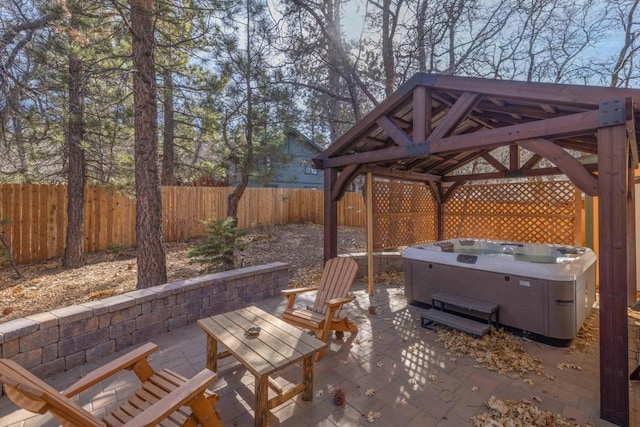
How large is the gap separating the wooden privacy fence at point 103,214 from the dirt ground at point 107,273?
42cm

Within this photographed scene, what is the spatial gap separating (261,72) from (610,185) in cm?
640

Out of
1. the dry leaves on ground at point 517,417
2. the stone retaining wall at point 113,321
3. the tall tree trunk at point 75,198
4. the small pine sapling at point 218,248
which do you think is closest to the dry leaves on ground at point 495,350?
the dry leaves on ground at point 517,417

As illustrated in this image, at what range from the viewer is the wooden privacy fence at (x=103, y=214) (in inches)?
254

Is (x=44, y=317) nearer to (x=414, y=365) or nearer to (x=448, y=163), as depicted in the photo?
(x=414, y=365)

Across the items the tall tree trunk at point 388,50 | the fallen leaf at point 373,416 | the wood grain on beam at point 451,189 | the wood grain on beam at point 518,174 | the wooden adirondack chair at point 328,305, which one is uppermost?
the tall tree trunk at point 388,50

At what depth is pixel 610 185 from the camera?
7.56 feet

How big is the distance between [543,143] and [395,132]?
170cm

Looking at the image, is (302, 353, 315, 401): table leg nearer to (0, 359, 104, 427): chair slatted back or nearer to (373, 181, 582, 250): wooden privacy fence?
(0, 359, 104, 427): chair slatted back

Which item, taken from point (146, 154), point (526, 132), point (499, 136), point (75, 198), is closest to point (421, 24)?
point (499, 136)

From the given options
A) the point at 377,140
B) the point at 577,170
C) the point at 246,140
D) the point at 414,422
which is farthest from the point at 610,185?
the point at 246,140

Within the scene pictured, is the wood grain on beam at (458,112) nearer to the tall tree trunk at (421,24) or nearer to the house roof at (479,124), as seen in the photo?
the house roof at (479,124)

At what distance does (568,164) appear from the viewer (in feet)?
8.72

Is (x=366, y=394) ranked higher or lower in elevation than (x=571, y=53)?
lower

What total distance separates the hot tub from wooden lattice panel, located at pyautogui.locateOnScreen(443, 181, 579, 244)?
104cm
